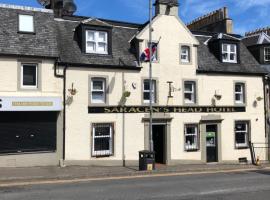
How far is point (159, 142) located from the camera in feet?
87.4

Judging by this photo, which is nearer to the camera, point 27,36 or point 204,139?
point 27,36

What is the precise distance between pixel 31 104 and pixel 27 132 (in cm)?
154

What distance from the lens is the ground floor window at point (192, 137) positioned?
26.8m

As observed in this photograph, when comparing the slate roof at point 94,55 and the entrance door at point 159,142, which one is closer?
the slate roof at point 94,55

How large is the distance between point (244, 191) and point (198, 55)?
47.5 ft

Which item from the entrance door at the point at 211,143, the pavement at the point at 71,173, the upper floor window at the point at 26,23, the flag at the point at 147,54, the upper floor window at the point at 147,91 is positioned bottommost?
the pavement at the point at 71,173

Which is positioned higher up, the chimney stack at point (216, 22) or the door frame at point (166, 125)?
the chimney stack at point (216, 22)

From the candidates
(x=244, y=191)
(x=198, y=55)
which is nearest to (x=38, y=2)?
(x=198, y=55)

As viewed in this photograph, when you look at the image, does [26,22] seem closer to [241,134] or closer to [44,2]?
[44,2]

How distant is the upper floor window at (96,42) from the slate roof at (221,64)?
6.61m

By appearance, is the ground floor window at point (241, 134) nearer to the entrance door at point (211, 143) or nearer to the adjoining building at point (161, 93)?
the adjoining building at point (161, 93)

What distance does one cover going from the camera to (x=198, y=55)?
28.1 metres

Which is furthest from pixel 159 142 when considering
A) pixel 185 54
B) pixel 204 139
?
pixel 185 54

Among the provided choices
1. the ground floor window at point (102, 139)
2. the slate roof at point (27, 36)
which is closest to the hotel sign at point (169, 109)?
the ground floor window at point (102, 139)
